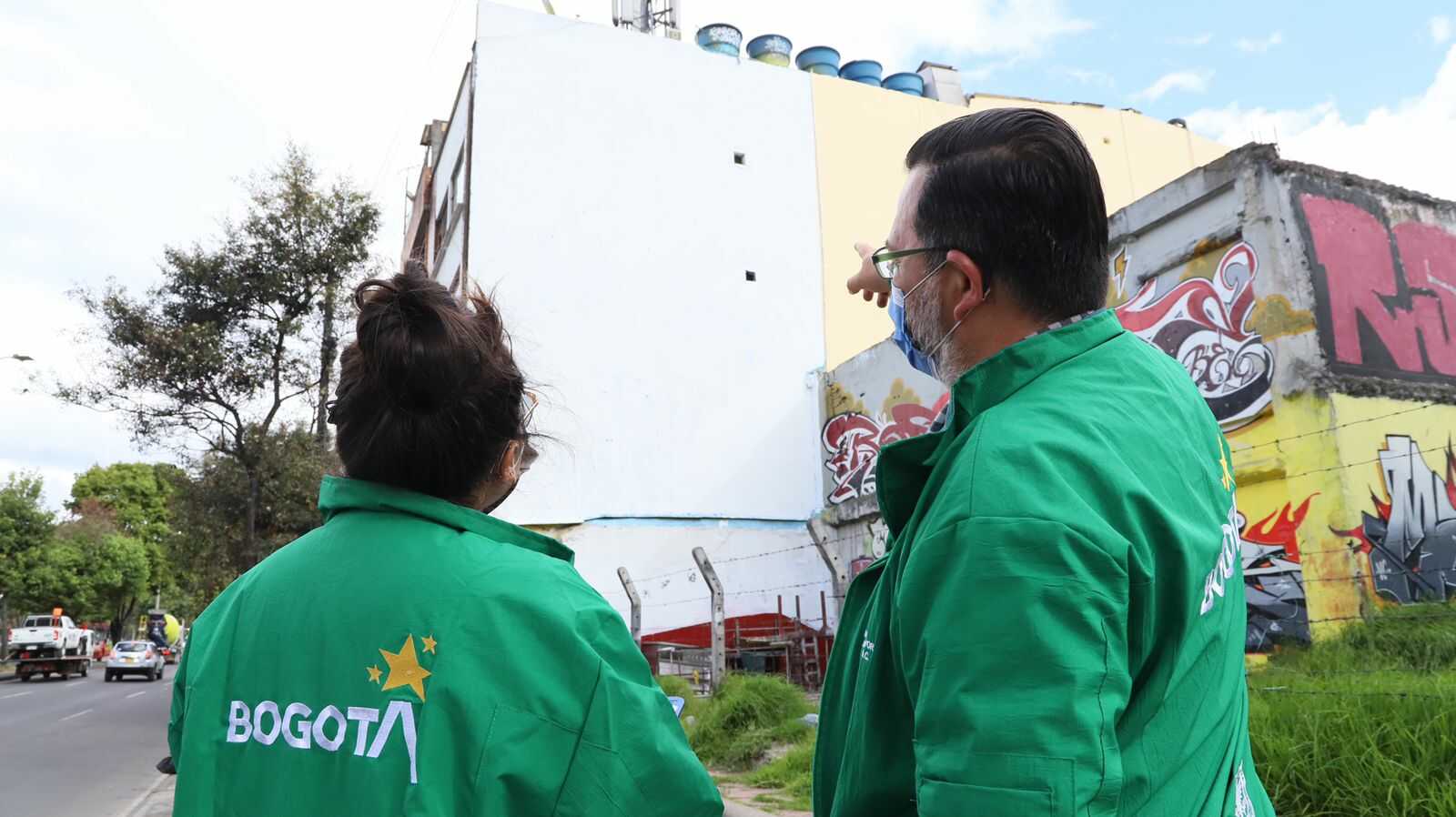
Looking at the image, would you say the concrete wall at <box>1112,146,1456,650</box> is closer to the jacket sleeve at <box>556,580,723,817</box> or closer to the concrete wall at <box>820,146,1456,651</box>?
the concrete wall at <box>820,146,1456,651</box>

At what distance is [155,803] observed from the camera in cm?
858

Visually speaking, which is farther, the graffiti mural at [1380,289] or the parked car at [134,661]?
the parked car at [134,661]

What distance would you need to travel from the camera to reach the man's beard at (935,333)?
4.91 feet

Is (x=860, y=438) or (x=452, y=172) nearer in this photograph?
(x=860, y=438)

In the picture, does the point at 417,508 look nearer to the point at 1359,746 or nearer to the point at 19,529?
the point at 1359,746

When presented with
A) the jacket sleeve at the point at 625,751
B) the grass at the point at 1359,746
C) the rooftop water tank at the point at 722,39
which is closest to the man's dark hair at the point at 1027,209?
the jacket sleeve at the point at 625,751

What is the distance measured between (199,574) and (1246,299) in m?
20.7

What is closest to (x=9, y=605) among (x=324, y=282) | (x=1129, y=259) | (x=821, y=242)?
→ (x=324, y=282)

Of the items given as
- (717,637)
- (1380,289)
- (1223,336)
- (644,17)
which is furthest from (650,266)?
(1380,289)

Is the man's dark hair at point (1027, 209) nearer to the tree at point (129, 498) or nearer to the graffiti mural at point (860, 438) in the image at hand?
the graffiti mural at point (860, 438)

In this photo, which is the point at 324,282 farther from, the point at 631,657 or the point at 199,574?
the point at 631,657

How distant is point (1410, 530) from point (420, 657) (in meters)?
10.5

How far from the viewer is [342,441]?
5.46 feet

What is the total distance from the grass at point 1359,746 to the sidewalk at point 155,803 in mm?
7573
